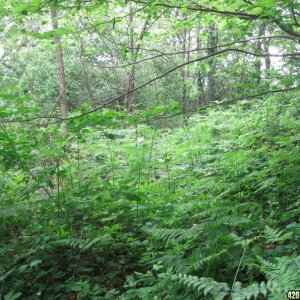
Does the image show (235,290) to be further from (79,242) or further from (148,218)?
(148,218)

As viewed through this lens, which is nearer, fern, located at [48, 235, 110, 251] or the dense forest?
the dense forest

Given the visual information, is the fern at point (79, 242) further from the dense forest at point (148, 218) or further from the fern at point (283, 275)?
the fern at point (283, 275)

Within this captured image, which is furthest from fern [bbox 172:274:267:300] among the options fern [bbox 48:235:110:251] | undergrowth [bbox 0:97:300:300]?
fern [bbox 48:235:110:251]

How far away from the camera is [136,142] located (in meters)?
5.20

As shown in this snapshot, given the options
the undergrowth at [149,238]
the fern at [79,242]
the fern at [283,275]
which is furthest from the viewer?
the fern at [79,242]

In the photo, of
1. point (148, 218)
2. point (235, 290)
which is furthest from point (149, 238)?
point (235, 290)

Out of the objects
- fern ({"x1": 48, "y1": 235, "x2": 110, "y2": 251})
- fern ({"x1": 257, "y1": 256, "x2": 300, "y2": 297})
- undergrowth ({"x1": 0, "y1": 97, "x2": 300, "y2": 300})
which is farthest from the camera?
fern ({"x1": 48, "y1": 235, "x2": 110, "y2": 251})

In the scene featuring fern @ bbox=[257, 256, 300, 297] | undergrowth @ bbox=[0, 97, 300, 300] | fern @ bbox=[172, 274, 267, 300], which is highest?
fern @ bbox=[257, 256, 300, 297]

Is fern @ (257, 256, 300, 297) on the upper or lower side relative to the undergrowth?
upper

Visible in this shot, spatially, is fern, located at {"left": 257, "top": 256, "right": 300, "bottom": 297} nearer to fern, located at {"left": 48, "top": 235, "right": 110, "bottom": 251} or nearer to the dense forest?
the dense forest

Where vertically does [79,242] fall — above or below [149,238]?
above

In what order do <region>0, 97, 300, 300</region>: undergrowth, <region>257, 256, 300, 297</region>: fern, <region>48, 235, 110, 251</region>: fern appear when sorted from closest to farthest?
<region>257, 256, 300, 297</region>: fern → <region>0, 97, 300, 300</region>: undergrowth → <region>48, 235, 110, 251</region>: fern

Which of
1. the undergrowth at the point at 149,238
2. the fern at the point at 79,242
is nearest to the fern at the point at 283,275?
the undergrowth at the point at 149,238

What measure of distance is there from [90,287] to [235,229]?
1515mm
